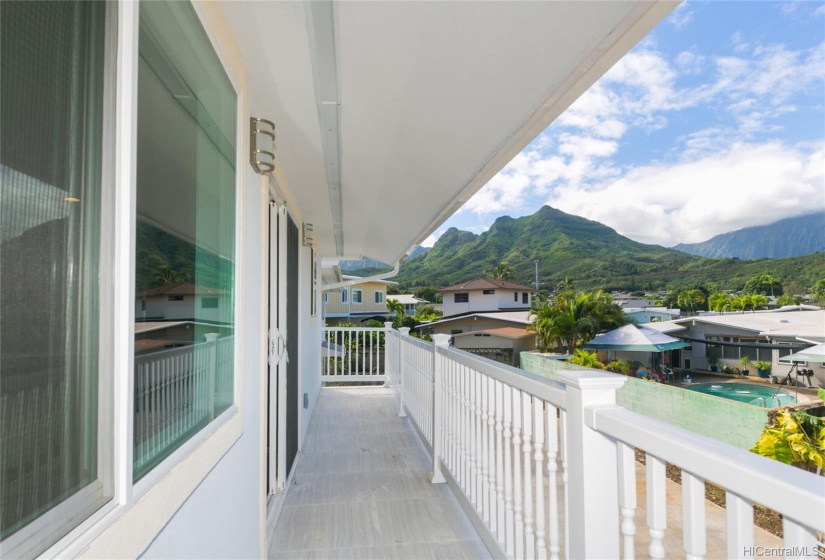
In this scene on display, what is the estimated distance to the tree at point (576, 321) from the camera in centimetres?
2520

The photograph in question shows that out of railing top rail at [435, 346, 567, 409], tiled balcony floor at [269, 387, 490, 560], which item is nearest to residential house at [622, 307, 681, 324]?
tiled balcony floor at [269, 387, 490, 560]

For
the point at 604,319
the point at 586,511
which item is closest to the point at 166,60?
the point at 586,511

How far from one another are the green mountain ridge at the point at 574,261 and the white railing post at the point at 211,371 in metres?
50.8

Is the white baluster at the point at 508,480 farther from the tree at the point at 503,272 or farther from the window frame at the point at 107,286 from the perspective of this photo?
the tree at the point at 503,272

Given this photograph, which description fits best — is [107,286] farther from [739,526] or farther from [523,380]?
[523,380]

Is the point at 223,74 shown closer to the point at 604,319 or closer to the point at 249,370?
the point at 249,370

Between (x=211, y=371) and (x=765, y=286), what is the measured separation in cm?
5420

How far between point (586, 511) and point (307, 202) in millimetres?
3417

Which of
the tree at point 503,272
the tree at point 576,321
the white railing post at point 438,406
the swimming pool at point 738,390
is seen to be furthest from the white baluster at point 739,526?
the tree at point 503,272

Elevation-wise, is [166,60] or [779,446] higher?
[166,60]

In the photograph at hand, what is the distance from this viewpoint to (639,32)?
1.42m

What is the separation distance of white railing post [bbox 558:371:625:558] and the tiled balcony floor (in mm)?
1187

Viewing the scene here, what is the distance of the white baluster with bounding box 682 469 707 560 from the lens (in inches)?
33.9

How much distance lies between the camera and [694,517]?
871mm
